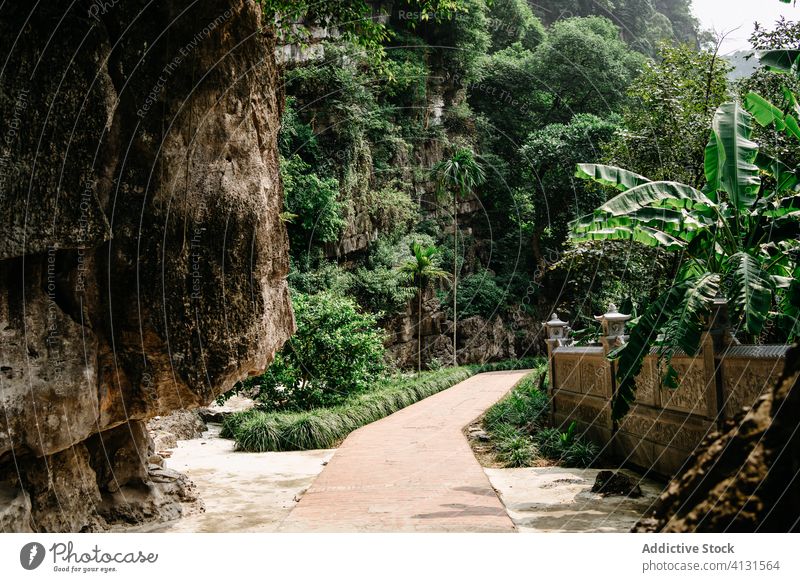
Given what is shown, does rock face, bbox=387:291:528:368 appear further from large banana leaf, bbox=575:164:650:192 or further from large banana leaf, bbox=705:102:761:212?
large banana leaf, bbox=705:102:761:212

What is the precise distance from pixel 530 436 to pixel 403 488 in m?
4.35

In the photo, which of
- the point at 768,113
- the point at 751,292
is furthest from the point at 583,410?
the point at 768,113

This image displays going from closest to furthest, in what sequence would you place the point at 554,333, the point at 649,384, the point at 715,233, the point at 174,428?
the point at 715,233, the point at 649,384, the point at 174,428, the point at 554,333

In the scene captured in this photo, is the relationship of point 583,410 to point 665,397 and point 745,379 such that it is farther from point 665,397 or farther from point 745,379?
point 745,379

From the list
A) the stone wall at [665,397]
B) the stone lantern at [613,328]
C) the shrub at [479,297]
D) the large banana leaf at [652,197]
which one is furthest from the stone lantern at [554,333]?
the shrub at [479,297]

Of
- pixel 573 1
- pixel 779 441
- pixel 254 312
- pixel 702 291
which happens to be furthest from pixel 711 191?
pixel 573 1

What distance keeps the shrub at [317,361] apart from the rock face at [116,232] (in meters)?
7.60

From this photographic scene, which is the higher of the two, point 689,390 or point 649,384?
point 689,390

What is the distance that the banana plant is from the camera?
5602mm

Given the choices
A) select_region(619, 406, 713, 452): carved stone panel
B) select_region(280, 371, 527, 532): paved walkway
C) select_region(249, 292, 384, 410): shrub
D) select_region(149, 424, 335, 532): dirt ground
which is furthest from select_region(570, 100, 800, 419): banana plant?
select_region(249, 292, 384, 410): shrub

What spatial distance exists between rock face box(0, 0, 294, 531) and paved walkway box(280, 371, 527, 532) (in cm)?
171

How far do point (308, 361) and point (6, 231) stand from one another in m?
9.89

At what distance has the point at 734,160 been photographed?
19.9ft
